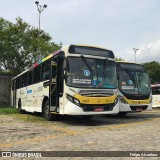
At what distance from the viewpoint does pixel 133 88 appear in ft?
51.1

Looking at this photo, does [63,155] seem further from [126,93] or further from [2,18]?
[2,18]

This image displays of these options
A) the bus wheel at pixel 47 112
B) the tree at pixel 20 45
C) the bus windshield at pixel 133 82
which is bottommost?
the bus wheel at pixel 47 112

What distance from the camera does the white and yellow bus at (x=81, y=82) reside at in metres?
11.9

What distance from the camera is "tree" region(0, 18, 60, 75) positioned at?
42.7m

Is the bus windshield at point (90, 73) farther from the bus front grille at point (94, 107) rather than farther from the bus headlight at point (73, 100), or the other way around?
the bus front grille at point (94, 107)

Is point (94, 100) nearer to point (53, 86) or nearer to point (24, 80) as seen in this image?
point (53, 86)

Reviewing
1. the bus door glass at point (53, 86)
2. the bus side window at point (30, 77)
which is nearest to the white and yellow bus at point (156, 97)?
the bus side window at point (30, 77)

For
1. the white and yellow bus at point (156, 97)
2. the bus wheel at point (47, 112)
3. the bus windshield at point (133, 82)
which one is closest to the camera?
the bus wheel at point (47, 112)

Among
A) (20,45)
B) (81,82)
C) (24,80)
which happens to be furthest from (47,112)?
(20,45)

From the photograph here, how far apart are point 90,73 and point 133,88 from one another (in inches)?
160

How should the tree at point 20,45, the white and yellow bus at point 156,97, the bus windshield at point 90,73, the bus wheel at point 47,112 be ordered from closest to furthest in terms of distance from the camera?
the bus windshield at point 90,73, the bus wheel at point 47,112, the white and yellow bus at point 156,97, the tree at point 20,45

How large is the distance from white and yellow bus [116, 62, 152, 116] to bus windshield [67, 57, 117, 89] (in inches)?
98.0

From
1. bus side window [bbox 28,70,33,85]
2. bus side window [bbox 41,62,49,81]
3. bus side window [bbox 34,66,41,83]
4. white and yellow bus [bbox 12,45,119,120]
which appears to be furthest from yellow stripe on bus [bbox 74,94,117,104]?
bus side window [bbox 28,70,33,85]

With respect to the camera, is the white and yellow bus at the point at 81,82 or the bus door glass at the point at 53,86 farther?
the bus door glass at the point at 53,86
